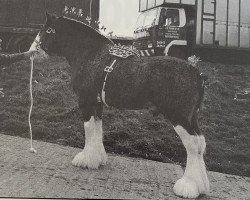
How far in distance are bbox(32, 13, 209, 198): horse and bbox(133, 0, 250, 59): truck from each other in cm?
46

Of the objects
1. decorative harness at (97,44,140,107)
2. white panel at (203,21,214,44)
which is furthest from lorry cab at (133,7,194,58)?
decorative harness at (97,44,140,107)

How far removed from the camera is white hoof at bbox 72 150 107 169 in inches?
91.8

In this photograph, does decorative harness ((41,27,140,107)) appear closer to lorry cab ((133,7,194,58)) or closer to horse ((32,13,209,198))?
horse ((32,13,209,198))

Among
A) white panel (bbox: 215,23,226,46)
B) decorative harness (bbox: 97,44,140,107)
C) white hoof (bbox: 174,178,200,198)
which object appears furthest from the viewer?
white panel (bbox: 215,23,226,46)

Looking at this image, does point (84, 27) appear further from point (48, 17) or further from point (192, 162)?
point (192, 162)

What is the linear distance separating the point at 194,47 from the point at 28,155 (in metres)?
1.43

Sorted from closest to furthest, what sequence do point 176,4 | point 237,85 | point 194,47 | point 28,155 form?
point 28,155 → point 237,85 → point 194,47 → point 176,4

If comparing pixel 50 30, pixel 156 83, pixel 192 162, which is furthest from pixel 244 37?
pixel 50 30

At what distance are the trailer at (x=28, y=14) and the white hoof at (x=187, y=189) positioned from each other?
1.09m

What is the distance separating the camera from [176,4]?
151 inches

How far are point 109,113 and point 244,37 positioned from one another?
140 cm

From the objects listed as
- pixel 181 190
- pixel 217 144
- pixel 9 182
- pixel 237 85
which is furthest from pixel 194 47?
pixel 9 182

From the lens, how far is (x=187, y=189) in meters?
2.06

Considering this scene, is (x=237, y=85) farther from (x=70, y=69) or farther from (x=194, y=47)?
(x=70, y=69)
